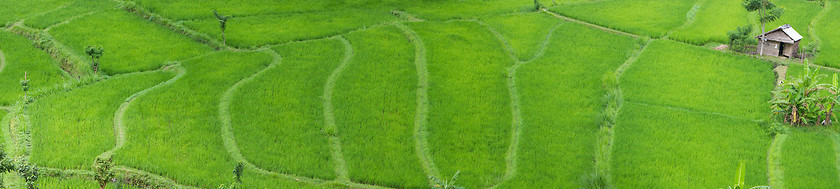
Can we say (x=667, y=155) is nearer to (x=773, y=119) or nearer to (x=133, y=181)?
(x=773, y=119)

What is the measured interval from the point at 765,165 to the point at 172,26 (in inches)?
492

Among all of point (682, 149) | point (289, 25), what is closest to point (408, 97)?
point (682, 149)

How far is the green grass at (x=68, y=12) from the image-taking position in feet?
55.2

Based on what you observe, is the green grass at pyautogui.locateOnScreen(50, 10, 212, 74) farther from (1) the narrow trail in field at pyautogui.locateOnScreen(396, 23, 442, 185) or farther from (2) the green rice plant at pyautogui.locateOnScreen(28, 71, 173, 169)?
(1) the narrow trail in field at pyautogui.locateOnScreen(396, 23, 442, 185)

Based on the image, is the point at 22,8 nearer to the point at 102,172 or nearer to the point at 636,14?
the point at 102,172

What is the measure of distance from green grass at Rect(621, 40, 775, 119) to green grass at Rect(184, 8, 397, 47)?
6232mm

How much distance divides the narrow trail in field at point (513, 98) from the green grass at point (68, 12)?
9.31 meters

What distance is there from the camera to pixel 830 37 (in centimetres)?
1684

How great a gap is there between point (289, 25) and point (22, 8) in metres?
6.78

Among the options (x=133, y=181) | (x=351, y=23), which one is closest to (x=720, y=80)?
(x=351, y=23)

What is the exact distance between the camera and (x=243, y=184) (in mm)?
9781

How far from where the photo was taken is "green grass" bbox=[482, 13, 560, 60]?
15.8 meters

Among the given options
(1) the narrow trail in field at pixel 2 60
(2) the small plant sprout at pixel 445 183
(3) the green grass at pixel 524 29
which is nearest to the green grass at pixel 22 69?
(1) the narrow trail in field at pixel 2 60

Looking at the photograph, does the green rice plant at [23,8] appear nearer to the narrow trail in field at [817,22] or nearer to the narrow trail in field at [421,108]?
the narrow trail in field at [421,108]
